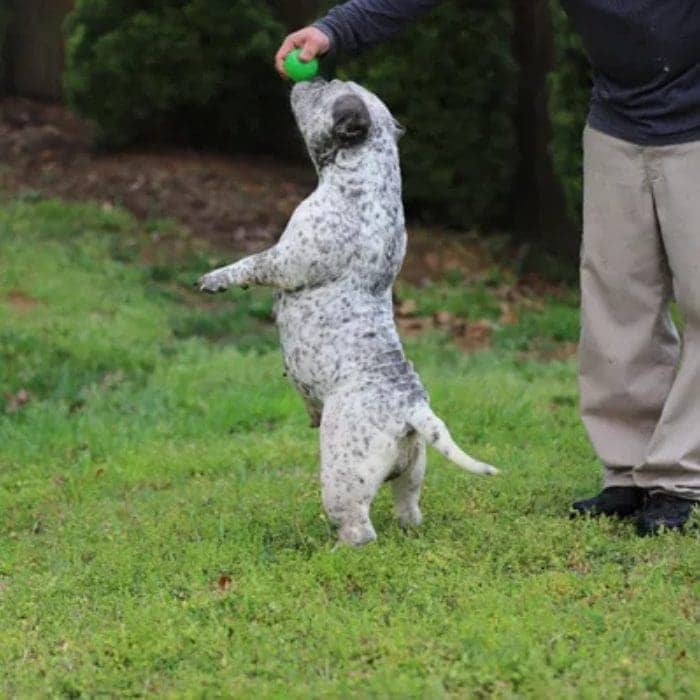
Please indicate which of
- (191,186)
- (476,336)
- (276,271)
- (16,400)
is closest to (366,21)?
(276,271)

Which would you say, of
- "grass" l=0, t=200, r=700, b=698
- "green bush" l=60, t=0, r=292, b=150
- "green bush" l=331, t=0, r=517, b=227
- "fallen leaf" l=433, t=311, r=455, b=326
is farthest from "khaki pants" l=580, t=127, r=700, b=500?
"green bush" l=60, t=0, r=292, b=150

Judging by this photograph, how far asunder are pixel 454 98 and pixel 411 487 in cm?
571

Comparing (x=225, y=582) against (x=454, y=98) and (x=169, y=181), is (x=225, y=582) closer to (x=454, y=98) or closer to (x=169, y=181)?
(x=454, y=98)

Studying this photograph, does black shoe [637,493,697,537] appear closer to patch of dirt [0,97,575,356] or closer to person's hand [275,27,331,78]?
person's hand [275,27,331,78]

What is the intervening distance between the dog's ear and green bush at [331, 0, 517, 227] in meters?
5.30

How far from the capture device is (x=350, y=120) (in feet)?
15.2

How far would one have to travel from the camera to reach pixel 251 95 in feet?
36.6

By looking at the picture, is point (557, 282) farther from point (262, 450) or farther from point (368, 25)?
point (368, 25)

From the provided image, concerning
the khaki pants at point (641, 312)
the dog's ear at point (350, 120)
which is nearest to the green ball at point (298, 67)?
the dog's ear at point (350, 120)

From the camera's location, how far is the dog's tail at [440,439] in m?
4.41

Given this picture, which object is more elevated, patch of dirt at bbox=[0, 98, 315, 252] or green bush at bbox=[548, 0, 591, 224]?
green bush at bbox=[548, 0, 591, 224]

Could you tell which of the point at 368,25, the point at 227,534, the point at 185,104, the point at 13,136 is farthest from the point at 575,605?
the point at 13,136

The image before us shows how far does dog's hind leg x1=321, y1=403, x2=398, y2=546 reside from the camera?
4.53 m

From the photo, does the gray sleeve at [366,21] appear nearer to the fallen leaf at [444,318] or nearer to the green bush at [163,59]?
the fallen leaf at [444,318]
